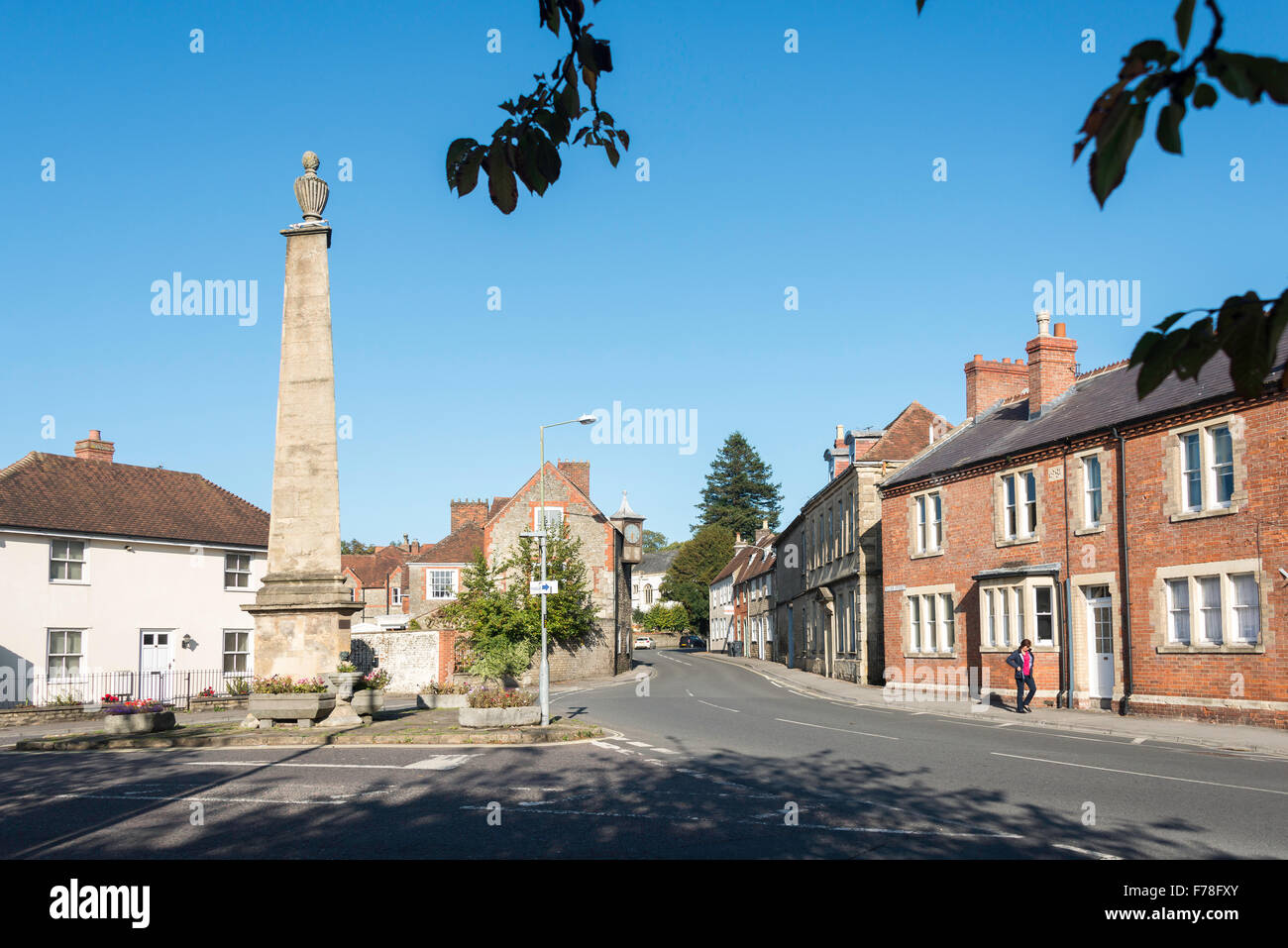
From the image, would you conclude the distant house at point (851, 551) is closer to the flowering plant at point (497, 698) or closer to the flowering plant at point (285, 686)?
Result: the flowering plant at point (497, 698)

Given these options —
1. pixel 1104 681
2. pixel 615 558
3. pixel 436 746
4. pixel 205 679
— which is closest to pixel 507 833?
pixel 436 746

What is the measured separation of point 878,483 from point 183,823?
111 ft

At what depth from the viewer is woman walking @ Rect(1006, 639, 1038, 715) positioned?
2664cm

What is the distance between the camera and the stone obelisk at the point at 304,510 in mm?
21953

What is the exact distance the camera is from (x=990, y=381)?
39781 mm

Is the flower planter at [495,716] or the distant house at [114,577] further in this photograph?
the distant house at [114,577]

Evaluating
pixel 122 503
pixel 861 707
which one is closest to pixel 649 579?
pixel 122 503

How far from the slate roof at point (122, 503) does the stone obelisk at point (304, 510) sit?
16905mm

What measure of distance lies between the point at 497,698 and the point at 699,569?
93.5m

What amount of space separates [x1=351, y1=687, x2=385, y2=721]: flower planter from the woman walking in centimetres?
1611

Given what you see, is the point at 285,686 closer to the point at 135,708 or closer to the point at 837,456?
the point at 135,708

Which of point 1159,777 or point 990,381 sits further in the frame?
point 990,381

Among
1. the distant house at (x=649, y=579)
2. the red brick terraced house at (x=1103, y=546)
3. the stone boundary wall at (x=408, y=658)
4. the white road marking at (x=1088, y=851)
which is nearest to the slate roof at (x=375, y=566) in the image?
the stone boundary wall at (x=408, y=658)
